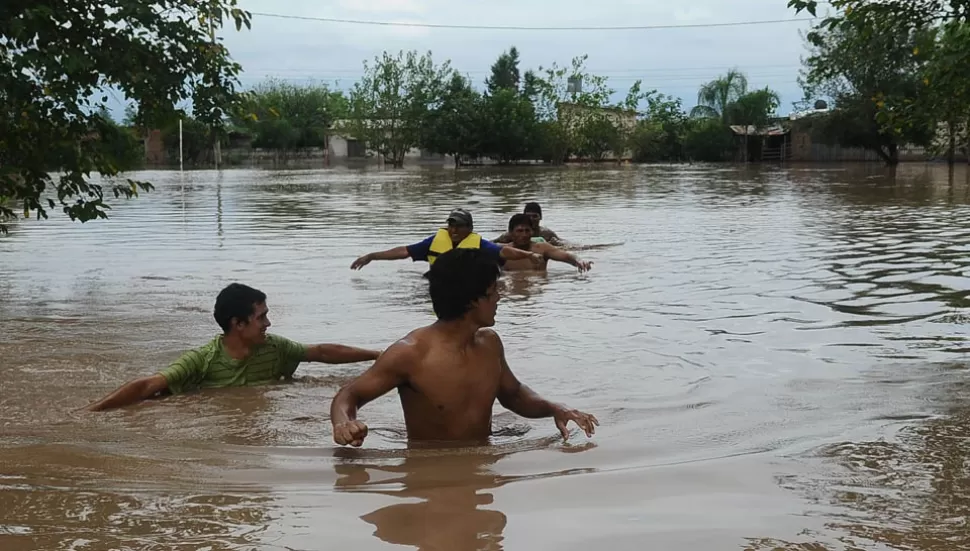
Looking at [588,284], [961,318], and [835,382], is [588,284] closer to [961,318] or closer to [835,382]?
[961,318]

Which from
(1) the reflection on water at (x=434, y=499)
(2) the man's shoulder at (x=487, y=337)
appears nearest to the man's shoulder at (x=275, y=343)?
(1) the reflection on water at (x=434, y=499)

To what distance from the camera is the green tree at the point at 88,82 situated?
362 inches

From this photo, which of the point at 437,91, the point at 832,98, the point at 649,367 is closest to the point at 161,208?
the point at 649,367

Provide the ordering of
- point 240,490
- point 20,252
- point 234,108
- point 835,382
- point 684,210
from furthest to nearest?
point 684,210 < point 20,252 < point 234,108 < point 835,382 < point 240,490

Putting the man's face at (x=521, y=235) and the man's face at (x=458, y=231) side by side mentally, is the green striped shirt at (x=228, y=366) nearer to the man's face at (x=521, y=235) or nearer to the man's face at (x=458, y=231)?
the man's face at (x=458, y=231)

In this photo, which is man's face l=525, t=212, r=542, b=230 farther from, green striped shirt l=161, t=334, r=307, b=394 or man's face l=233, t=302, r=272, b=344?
man's face l=233, t=302, r=272, b=344

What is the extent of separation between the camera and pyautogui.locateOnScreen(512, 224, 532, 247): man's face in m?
13.0

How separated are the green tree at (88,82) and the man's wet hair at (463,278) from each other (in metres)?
5.32

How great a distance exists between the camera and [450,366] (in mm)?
5051

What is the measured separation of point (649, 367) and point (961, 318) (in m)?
3.38

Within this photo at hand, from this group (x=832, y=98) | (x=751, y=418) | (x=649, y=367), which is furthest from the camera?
(x=832, y=98)

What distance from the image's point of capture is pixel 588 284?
12789mm

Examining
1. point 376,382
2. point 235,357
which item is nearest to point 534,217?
point 235,357

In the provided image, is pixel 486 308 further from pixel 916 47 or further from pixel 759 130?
pixel 759 130
